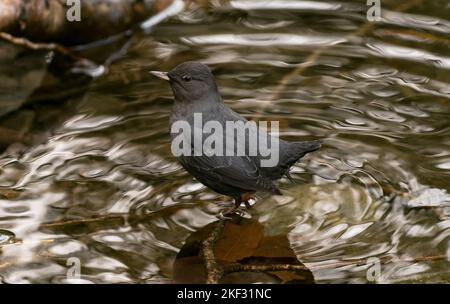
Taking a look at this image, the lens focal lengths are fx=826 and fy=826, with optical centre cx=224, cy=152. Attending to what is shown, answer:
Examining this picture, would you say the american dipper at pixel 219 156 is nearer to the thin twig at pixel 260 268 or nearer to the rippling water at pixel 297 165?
the rippling water at pixel 297 165

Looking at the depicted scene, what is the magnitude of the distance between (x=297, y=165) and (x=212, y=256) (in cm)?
114

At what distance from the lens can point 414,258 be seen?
13.6 feet

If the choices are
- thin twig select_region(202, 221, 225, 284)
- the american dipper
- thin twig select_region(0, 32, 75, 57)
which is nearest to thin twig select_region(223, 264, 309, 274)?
thin twig select_region(202, 221, 225, 284)

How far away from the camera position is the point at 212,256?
4258 millimetres

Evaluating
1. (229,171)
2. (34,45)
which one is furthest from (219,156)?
(34,45)

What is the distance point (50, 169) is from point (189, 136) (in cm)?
103

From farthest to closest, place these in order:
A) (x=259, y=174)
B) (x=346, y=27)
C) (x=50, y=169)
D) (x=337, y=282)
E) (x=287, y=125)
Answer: (x=346, y=27) → (x=287, y=125) → (x=50, y=169) → (x=259, y=174) → (x=337, y=282)

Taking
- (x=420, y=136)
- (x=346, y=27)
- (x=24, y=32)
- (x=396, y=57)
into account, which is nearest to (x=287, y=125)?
(x=420, y=136)

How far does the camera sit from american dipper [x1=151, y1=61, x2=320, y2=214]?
4.52m

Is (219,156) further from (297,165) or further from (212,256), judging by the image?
(297,165)

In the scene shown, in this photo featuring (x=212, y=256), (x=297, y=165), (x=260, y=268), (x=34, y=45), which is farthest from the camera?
(x=34, y=45)

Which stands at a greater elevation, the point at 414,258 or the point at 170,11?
the point at 170,11

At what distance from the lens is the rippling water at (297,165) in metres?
4.27

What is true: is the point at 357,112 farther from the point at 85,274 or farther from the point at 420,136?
the point at 85,274
